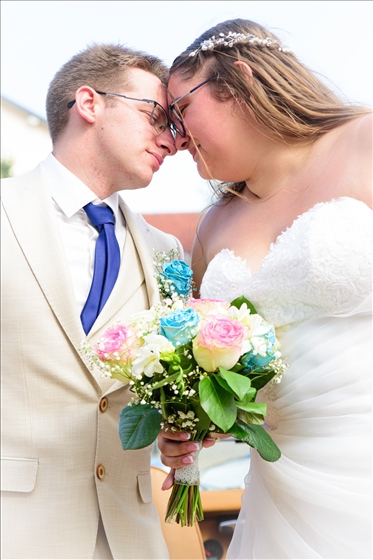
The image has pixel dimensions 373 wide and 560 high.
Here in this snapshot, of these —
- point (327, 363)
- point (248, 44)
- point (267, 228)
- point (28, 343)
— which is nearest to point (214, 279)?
point (267, 228)

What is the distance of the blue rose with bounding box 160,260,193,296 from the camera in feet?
9.04

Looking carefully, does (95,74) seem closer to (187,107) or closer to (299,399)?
(187,107)

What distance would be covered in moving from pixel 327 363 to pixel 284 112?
106 centimetres

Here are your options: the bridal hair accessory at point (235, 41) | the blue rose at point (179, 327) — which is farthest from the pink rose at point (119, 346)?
the bridal hair accessory at point (235, 41)

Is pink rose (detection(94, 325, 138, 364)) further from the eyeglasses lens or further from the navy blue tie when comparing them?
the eyeglasses lens

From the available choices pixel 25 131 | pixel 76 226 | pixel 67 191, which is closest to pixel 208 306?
pixel 76 226

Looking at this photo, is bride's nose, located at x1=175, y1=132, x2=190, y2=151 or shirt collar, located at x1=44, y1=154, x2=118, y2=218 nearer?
shirt collar, located at x1=44, y1=154, x2=118, y2=218

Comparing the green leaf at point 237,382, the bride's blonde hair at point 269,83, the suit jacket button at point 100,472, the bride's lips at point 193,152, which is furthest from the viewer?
the bride's lips at point 193,152

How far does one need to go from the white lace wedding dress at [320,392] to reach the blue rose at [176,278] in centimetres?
33

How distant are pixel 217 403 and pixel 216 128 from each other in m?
1.26

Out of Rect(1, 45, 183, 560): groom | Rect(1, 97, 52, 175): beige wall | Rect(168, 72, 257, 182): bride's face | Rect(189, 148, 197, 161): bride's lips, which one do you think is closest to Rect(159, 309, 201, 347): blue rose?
Rect(1, 45, 183, 560): groom

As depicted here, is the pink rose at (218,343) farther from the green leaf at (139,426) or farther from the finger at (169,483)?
the finger at (169,483)

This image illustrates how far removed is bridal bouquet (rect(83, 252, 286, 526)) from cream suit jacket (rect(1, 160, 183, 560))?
21 centimetres

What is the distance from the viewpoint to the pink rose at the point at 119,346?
7.02 ft
